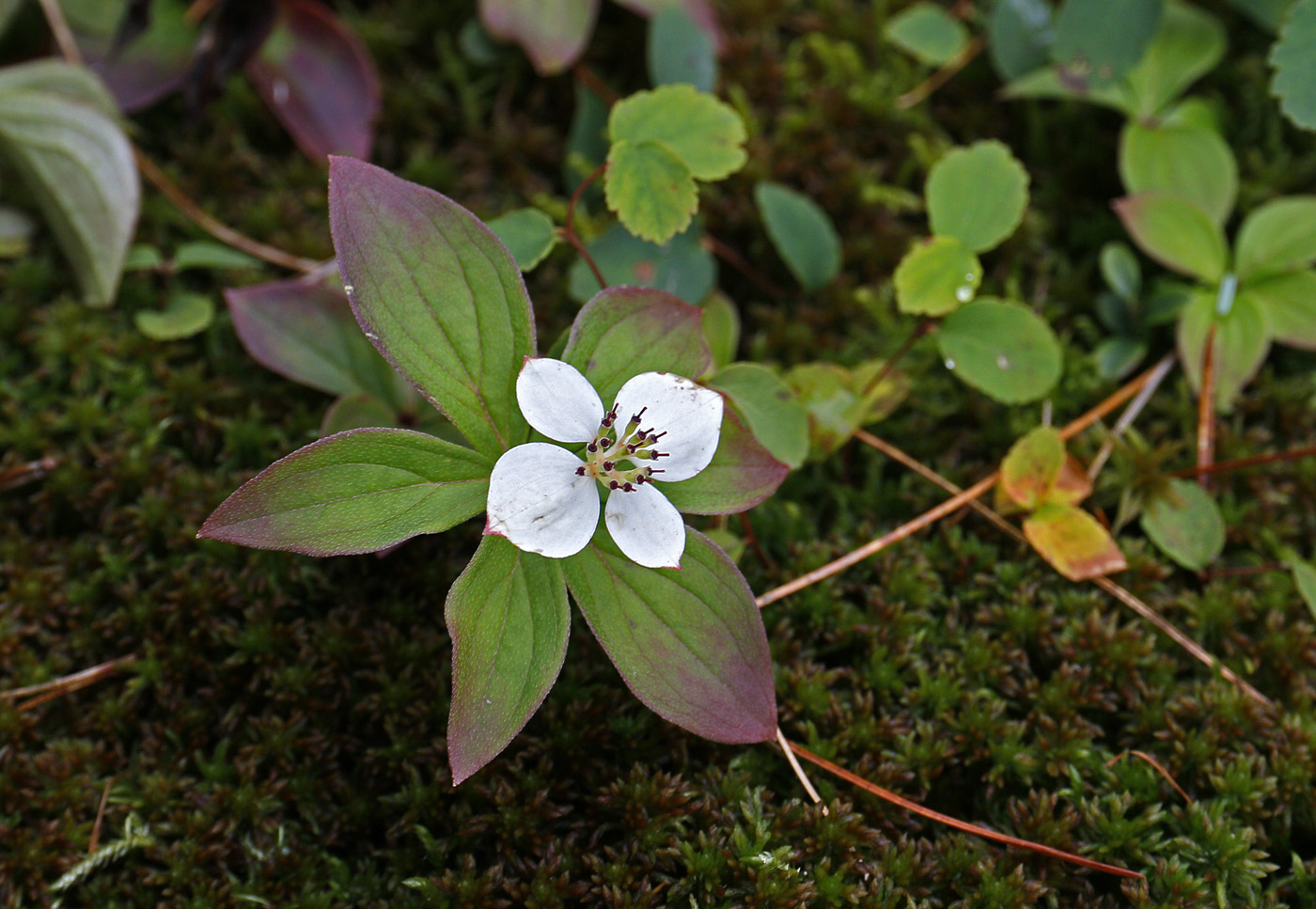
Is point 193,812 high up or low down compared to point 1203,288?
down

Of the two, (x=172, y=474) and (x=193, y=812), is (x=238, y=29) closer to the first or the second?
(x=172, y=474)

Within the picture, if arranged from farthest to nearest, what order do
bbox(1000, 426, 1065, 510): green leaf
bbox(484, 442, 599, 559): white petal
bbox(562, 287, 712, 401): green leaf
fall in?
1. bbox(1000, 426, 1065, 510): green leaf
2. bbox(562, 287, 712, 401): green leaf
3. bbox(484, 442, 599, 559): white petal

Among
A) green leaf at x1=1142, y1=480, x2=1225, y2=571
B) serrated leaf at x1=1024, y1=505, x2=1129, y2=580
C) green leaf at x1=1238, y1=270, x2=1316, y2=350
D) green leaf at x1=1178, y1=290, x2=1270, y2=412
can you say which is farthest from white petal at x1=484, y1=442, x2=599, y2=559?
green leaf at x1=1238, y1=270, x2=1316, y2=350

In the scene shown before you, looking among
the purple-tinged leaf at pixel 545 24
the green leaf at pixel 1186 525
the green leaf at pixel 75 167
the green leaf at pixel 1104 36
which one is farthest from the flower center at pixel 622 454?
the green leaf at pixel 1104 36

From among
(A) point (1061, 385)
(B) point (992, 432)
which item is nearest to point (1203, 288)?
(A) point (1061, 385)

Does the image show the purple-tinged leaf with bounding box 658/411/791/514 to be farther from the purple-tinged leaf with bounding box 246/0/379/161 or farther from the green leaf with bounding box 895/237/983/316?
the purple-tinged leaf with bounding box 246/0/379/161

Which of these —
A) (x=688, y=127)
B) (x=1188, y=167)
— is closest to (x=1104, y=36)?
(x=1188, y=167)

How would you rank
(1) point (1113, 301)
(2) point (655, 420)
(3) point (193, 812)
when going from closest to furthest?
1. (2) point (655, 420)
2. (3) point (193, 812)
3. (1) point (1113, 301)

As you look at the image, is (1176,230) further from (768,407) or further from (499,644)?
(499,644)
